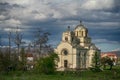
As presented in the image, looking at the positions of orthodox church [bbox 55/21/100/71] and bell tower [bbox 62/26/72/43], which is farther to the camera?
bell tower [bbox 62/26/72/43]

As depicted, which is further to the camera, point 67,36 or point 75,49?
point 67,36

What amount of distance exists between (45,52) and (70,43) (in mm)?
13223

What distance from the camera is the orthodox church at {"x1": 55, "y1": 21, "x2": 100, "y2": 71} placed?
9388cm

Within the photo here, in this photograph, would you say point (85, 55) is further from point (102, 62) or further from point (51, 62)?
point (51, 62)

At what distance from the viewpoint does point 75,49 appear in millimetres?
93875

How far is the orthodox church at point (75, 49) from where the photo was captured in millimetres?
93875

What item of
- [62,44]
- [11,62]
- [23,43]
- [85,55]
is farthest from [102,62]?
[11,62]

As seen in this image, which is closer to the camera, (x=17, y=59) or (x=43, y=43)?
(x=17, y=59)

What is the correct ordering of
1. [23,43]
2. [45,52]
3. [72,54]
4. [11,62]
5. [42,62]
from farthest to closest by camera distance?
1. [72,54]
2. [45,52]
3. [23,43]
4. [11,62]
5. [42,62]

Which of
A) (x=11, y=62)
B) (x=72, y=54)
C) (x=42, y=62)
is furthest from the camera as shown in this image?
(x=72, y=54)

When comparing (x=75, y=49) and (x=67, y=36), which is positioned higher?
(x=67, y=36)

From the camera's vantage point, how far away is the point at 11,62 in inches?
2719

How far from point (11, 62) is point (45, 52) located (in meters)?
15.3

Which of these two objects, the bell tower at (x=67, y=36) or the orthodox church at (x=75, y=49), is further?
the bell tower at (x=67, y=36)
